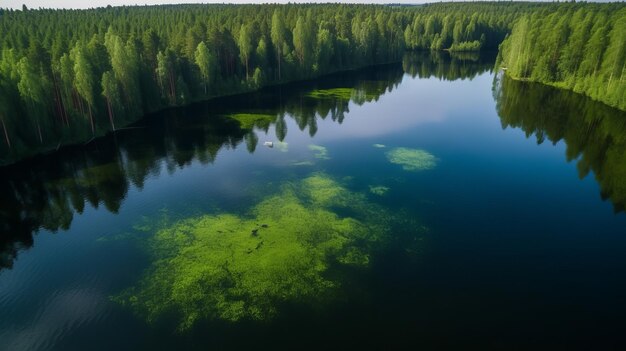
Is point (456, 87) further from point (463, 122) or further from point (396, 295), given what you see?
point (396, 295)

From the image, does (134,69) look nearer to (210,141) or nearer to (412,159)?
(210,141)

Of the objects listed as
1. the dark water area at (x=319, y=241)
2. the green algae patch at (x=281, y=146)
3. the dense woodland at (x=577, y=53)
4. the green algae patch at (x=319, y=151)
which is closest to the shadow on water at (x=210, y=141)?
the dark water area at (x=319, y=241)

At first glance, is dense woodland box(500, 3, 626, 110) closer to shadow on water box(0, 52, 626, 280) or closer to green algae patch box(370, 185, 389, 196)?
shadow on water box(0, 52, 626, 280)

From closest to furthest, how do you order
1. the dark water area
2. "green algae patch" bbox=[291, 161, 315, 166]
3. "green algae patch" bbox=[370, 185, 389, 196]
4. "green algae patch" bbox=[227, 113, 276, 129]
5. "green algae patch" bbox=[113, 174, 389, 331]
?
the dark water area < "green algae patch" bbox=[113, 174, 389, 331] < "green algae patch" bbox=[370, 185, 389, 196] < "green algae patch" bbox=[291, 161, 315, 166] < "green algae patch" bbox=[227, 113, 276, 129]

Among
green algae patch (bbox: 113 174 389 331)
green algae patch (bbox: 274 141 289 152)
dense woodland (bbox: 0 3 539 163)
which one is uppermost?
dense woodland (bbox: 0 3 539 163)

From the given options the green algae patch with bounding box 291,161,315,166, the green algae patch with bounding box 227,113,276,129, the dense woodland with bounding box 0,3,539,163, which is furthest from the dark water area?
the green algae patch with bounding box 227,113,276,129

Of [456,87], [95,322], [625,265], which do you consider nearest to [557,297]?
[625,265]

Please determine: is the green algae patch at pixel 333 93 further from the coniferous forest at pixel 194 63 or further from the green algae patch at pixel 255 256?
the green algae patch at pixel 255 256
